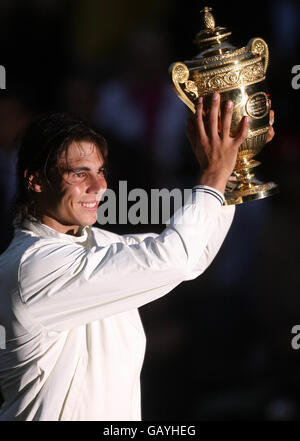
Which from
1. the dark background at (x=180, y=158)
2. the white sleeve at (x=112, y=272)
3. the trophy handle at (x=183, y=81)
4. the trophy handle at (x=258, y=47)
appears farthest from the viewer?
the dark background at (x=180, y=158)

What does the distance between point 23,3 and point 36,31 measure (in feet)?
1.08

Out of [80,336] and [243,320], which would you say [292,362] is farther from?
[80,336]

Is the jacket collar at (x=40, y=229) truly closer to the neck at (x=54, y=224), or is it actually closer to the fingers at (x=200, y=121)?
the neck at (x=54, y=224)

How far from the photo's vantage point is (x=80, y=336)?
2775 millimetres

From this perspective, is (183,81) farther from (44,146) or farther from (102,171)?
(44,146)

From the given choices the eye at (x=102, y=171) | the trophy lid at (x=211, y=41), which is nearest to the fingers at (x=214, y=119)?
the trophy lid at (x=211, y=41)

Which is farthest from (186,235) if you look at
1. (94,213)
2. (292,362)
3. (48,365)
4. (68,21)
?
(68,21)

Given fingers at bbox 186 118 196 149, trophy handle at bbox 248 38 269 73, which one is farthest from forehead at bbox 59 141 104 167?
trophy handle at bbox 248 38 269 73

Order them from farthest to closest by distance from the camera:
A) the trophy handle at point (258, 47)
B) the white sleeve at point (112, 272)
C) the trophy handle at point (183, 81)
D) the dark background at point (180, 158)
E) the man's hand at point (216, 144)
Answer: the dark background at point (180, 158) → the trophy handle at point (258, 47) → the trophy handle at point (183, 81) → the man's hand at point (216, 144) → the white sleeve at point (112, 272)

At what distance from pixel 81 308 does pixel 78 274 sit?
13 cm

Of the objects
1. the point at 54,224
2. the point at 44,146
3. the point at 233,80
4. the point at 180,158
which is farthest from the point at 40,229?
the point at 180,158

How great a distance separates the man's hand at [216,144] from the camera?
8.78 ft

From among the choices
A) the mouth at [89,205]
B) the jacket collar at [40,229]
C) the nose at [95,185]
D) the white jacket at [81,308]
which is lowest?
the white jacket at [81,308]

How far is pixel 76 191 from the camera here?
9.30ft
